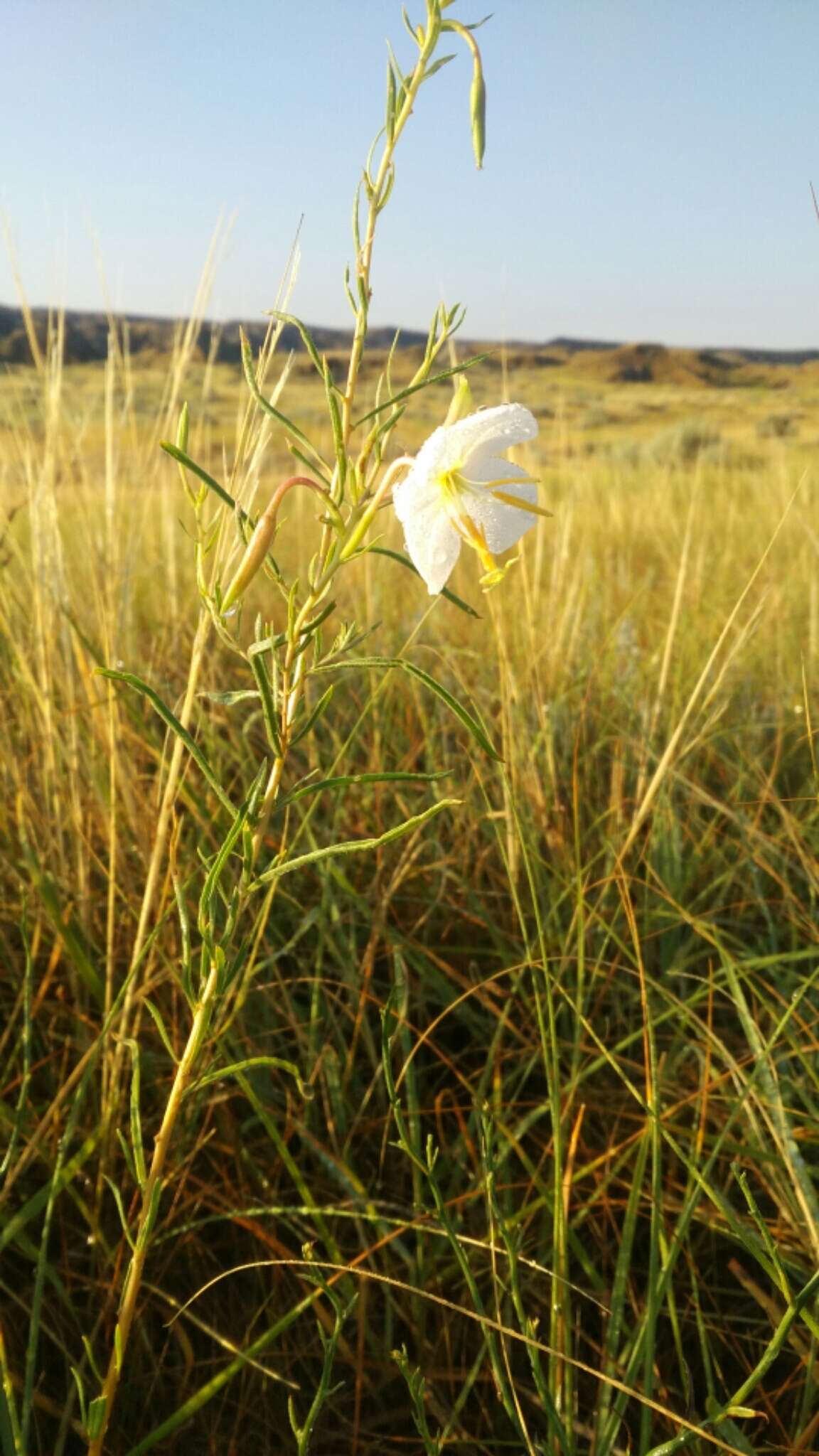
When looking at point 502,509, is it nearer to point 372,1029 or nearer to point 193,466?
point 193,466

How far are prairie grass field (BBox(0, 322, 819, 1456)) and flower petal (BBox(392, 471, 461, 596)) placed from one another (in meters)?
0.06

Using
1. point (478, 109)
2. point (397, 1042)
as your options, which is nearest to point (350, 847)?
point (478, 109)

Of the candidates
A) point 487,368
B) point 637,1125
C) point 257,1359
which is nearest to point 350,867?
point 637,1125

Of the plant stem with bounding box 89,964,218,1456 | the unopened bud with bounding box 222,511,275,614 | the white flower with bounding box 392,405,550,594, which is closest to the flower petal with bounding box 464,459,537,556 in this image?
the white flower with bounding box 392,405,550,594

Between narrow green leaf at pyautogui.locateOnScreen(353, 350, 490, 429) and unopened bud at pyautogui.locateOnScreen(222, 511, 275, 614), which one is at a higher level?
narrow green leaf at pyautogui.locateOnScreen(353, 350, 490, 429)

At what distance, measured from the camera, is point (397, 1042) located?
133 cm

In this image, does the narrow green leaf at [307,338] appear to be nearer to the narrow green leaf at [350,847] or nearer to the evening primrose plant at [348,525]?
the evening primrose plant at [348,525]

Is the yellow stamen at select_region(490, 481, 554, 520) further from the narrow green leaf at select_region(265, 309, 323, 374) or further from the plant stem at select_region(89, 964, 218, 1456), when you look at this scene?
the plant stem at select_region(89, 964, 218, 1456)

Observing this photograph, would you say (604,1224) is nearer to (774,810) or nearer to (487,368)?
(774,810)

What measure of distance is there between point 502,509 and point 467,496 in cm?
5

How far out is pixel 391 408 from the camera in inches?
24.7

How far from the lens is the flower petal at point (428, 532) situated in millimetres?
587

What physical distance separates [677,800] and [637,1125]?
0.69 metres

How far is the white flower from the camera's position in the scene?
0.59 metres
